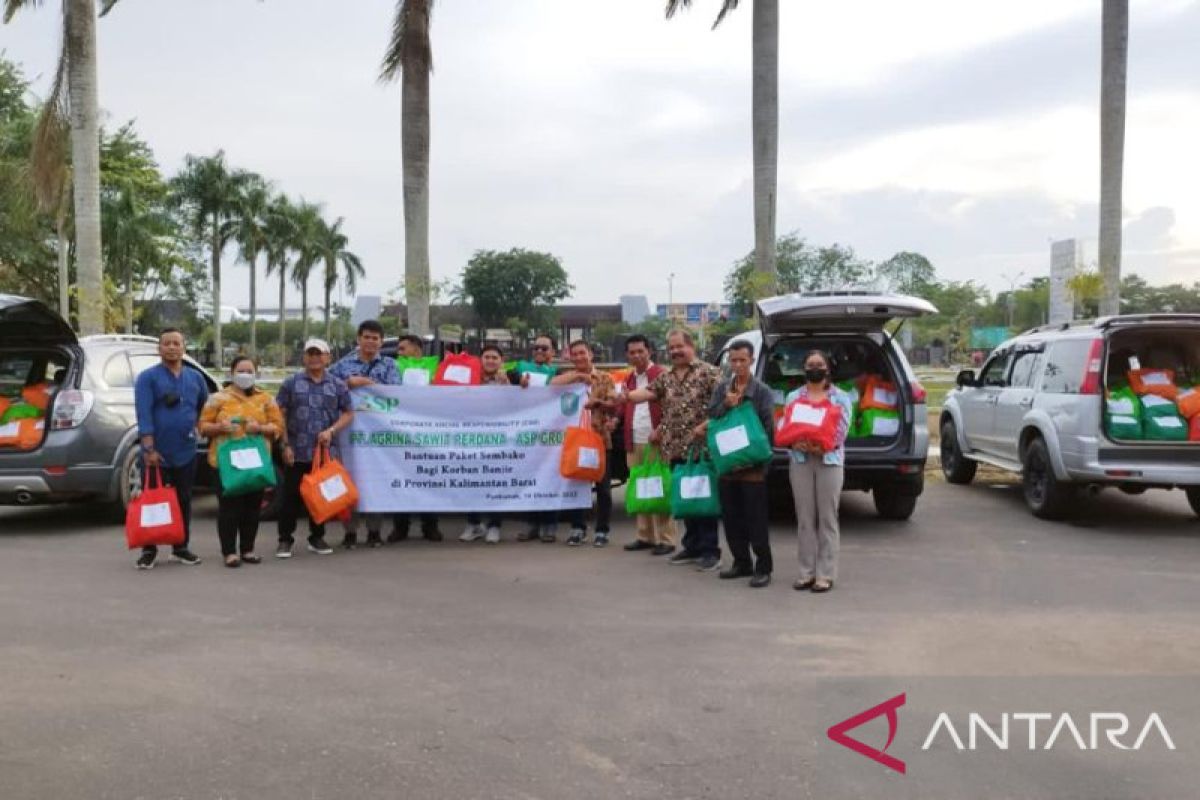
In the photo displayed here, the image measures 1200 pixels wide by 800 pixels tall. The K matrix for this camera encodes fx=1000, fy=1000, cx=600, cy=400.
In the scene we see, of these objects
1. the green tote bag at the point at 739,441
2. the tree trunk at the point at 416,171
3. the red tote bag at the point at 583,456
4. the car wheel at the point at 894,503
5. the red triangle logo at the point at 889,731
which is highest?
the tree trunk at the point at 416,171

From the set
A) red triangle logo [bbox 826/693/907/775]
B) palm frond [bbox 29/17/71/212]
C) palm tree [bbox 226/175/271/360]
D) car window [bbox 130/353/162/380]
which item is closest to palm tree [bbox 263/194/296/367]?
palm tree [bbox 226/175/271/360]

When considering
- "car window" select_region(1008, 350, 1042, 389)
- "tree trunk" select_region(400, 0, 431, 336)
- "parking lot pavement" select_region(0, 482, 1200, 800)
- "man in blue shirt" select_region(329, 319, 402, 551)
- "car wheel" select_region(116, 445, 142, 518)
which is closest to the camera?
"parking lot pavement" select_region(0, 482, 1200, 800)

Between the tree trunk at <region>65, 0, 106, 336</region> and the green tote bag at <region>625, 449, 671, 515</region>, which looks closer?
the green tote bag at <region>625, 449, 671, 515</region>

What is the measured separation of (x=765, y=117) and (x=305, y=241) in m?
48.3

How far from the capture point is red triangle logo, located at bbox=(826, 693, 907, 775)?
3.97 metres

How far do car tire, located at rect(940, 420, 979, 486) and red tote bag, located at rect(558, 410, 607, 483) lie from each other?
5.87 meters

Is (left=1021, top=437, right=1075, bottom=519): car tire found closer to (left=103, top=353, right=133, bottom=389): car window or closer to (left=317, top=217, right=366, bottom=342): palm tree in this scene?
(left=103, top=353, right=133, bottom=389): car window

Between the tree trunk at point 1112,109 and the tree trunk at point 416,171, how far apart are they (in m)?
9.76

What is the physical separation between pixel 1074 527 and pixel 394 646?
680cm

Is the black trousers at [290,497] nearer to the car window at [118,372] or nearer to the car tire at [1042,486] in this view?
the car window at [118,372]

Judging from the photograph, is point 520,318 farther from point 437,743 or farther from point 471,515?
point 437,743

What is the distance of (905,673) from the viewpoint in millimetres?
5027

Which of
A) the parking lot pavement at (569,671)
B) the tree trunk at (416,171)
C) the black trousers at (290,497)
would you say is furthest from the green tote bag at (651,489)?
the tree trunk at (416,171)

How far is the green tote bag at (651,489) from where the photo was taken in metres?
7.94
